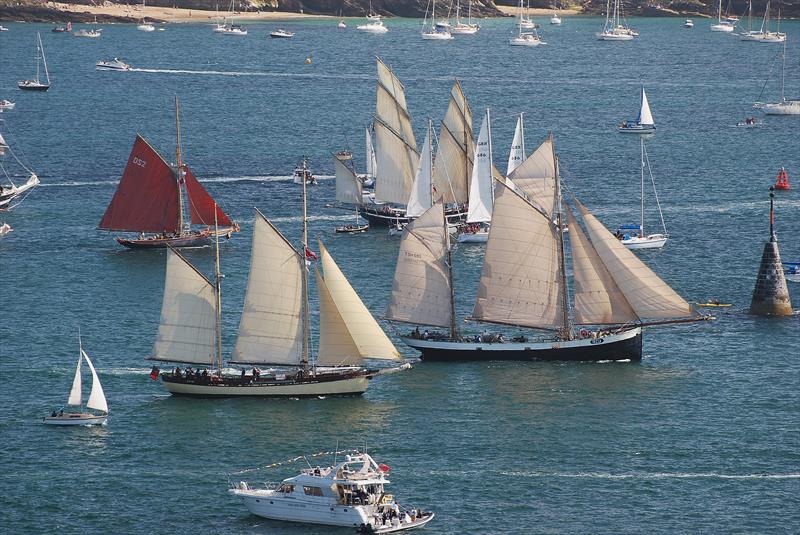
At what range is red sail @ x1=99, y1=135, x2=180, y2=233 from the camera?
14375 centimetres

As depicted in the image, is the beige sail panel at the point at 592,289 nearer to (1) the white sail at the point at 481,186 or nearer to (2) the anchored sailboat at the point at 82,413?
(1) the white sail at the point at 481,186

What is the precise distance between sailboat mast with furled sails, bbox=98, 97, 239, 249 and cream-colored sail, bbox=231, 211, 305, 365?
41.9 m

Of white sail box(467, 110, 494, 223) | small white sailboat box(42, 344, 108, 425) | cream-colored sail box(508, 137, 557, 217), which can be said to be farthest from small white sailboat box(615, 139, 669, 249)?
small white sailboat box(42, 344, 108, 425)

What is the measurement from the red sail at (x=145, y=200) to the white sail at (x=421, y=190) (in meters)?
21.3

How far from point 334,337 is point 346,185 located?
52694 millimetres

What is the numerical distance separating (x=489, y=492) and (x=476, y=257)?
179 ft

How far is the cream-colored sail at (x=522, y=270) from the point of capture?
111 meters

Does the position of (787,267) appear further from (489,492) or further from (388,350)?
(489,492)

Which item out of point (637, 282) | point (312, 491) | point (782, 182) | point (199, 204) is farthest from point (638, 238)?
point (312, 491)

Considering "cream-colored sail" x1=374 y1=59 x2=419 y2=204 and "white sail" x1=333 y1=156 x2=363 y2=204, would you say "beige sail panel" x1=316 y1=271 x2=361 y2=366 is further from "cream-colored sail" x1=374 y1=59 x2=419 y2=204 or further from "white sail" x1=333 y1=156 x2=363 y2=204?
"white sail" x1=333 y1=156 x2=363 y2=204

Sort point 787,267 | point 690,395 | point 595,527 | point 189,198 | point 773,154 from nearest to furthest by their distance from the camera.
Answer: point 595,527, point 690,395, point 787,267, point 189,198, point 773,154

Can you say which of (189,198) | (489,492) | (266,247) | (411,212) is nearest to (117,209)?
(189,198)

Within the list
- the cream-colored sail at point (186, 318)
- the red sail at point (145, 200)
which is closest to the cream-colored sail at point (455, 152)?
the red sail at point (145, 200)

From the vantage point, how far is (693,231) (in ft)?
484
